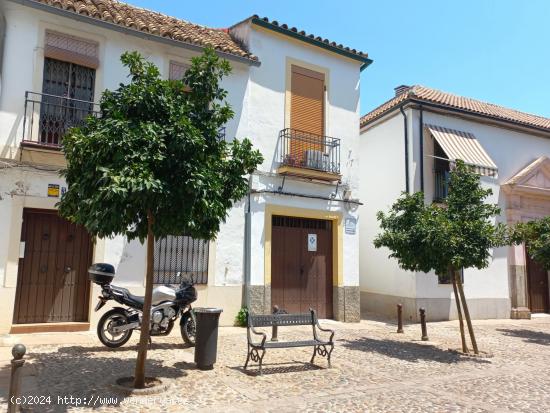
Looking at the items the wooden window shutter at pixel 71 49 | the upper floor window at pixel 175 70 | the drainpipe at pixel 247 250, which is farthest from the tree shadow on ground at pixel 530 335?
the wooden window shutter at pixel 71 49

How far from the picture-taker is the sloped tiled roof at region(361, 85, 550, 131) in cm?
1448

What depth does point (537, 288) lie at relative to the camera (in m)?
16.0

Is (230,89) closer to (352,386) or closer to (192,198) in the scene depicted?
(192,198)

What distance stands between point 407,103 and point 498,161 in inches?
150

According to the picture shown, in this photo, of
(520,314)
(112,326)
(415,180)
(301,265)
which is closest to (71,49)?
(112,326)

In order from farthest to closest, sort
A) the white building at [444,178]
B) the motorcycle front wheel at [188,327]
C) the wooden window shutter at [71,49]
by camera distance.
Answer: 1. the white building at [444,178]
2. the wooden window shutter at [71,49]
3. the motorcycle front wheel at [188,327]

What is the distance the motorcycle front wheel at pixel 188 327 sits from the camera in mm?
8312

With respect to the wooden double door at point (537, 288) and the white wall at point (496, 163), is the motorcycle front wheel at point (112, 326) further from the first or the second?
the wooden double door at point (537, 288)

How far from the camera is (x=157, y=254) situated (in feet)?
33.4

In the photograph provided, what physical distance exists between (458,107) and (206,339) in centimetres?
1130

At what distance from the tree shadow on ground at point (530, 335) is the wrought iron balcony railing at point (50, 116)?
10655 millimetres

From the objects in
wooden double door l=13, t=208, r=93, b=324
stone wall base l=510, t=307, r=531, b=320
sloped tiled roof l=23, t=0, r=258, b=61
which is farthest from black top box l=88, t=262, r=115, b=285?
stone wall base l=510, t=307, r=531, b=320

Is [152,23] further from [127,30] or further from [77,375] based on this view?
[77,375]

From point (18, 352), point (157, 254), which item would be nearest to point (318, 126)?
point (157, 254)
